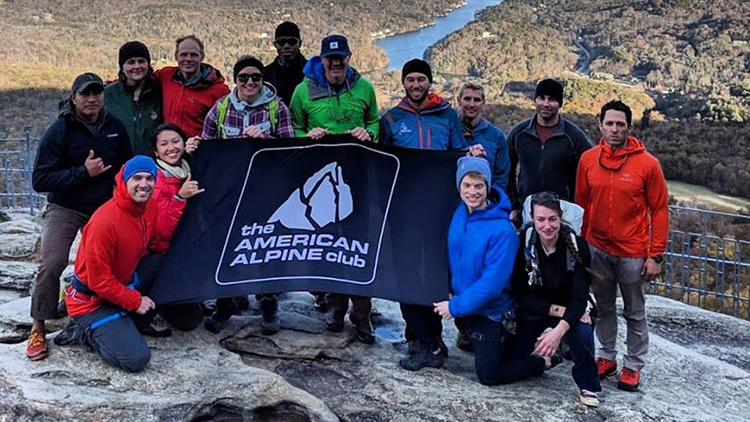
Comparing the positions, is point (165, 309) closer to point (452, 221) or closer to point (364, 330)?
point (364, 330)

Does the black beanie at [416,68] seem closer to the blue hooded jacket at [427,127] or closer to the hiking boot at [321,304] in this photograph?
the blue hooded jacket at [427,127]

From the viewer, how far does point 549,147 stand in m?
5.72

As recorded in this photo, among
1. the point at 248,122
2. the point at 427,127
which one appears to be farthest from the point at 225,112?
the point at 427,127

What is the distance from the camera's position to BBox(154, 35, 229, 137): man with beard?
6062mm

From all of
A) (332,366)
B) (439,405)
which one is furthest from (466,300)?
(332,366)

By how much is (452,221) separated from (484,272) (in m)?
0.48

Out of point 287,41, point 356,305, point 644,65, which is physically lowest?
point 356,305

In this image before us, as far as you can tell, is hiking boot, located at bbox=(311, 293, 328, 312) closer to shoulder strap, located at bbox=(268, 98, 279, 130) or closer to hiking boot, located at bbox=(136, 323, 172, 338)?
hiking boot, located at bbox=(136, 323, 172, 338)

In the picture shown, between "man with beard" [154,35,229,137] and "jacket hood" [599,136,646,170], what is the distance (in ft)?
10.3

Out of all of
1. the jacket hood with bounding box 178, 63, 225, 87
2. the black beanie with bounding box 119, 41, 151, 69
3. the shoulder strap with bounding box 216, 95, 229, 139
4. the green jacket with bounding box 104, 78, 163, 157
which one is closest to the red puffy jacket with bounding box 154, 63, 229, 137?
the jacket hood with bounding box 178, 63, 225, 87

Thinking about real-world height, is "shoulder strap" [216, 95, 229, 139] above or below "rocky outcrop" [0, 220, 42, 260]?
above

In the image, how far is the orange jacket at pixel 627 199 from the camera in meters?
5.29

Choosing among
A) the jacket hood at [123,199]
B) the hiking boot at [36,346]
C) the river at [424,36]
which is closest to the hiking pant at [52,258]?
the hiking boot at [36,346]

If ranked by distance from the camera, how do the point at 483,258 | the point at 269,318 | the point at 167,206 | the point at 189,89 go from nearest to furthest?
the point at 483,258
the point at 167,206
the point at 269,318
the point at 189,89
